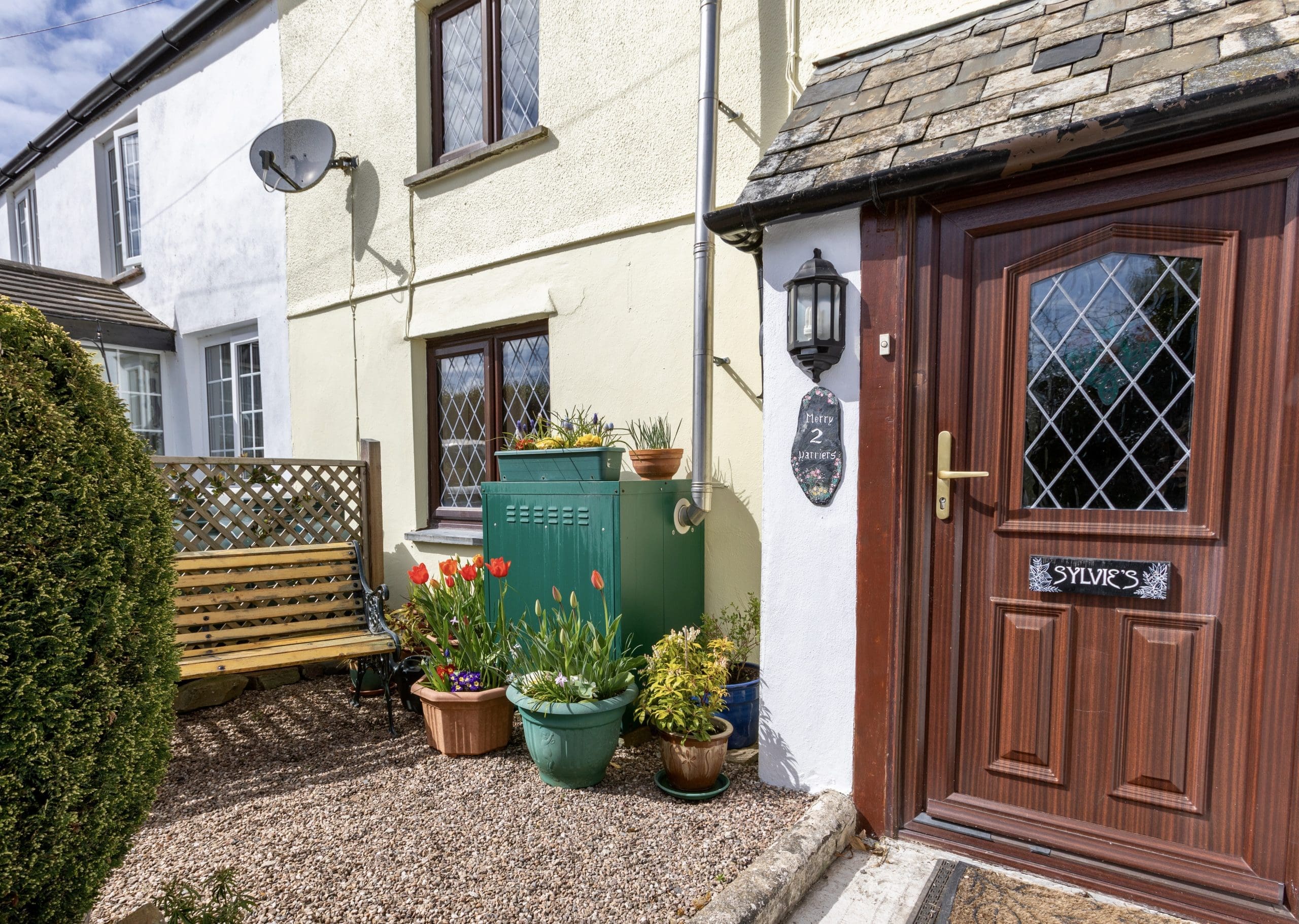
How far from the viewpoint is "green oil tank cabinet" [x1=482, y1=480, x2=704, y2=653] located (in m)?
3.39

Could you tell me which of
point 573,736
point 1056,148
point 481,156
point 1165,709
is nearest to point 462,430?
point 481,156

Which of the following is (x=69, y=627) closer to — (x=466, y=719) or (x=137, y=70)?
(x=466, y=719)

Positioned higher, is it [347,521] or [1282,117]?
[1282,117]

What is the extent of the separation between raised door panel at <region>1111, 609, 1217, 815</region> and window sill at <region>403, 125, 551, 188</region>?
13.5ft

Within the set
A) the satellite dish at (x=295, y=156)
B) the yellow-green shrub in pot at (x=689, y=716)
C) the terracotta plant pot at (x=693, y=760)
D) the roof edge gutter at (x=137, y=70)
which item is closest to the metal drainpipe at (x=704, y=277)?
the yellow-green shrub in pot at (x=689, y=716)

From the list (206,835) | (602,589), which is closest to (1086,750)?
(602,589)

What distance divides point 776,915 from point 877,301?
7.12 feet

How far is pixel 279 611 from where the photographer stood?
14.6ft

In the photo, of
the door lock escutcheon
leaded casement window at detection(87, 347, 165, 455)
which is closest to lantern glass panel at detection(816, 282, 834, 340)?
the door lock escutcheon

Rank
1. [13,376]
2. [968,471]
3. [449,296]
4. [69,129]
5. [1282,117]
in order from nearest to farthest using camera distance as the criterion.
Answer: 1. [13,376]
2. [1282,117]
3. [968,471]
4. [449,296]
5. [69,129]

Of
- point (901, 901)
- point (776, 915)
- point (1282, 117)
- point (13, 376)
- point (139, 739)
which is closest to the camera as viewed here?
point (13, 376)

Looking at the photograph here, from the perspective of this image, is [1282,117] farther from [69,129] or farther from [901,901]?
[69,129]

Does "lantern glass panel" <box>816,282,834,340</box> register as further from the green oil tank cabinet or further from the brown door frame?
the green oil tank cabinet

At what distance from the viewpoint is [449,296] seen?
201 inches
